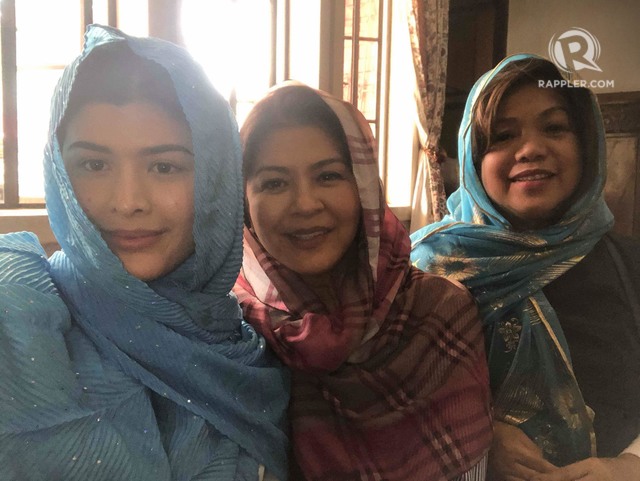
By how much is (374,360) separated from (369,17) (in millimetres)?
2655

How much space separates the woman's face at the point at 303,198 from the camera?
968 millimetres

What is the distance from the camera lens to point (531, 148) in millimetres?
1097

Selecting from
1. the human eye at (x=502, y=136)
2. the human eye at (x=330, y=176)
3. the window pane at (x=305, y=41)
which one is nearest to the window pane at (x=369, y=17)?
the window pane at (x=305, y=41)

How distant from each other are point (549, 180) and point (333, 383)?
63 cm

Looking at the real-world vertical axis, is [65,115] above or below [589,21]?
below

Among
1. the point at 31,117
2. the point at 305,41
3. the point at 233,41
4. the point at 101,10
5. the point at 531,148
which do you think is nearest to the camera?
the point at 531,148

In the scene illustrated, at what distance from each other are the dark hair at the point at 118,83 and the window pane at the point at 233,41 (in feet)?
4.78

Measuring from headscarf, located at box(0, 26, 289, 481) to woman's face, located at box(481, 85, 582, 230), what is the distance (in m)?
0.63

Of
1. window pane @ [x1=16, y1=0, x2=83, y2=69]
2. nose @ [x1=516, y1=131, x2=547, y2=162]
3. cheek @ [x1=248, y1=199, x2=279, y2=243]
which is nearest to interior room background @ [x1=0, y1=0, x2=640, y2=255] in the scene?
window pane @ [x1=16, y1=0, x2=83, y2=69]

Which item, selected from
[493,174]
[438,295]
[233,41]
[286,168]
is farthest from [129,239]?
[233,41]

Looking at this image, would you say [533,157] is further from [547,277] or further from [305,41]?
[305,41]

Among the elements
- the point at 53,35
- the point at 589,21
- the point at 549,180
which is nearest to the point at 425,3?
the point at 589,21

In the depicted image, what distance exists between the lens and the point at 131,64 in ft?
2.55

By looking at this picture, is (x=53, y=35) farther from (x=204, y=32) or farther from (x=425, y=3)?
(x=425, y=3)
